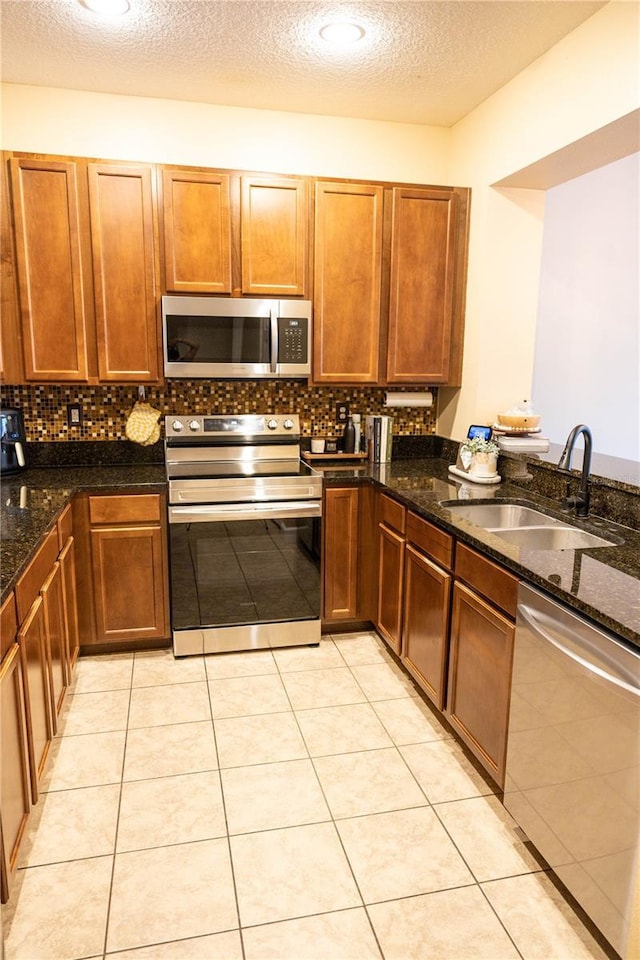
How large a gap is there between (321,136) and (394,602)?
243cm

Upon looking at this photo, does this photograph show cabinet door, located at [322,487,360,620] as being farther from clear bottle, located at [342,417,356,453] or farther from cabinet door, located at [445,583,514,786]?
cabinet door, located at [445,583,514,786]

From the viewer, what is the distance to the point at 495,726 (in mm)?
2006

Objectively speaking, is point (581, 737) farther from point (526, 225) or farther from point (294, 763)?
point (526, 225)

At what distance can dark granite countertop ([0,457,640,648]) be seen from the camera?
5.20 feet

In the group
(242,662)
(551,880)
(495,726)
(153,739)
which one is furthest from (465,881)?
(242,662)

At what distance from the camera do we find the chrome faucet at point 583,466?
2195 millimetres

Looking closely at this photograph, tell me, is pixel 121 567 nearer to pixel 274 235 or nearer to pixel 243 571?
pixel 243 571

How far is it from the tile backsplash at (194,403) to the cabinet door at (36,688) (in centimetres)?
142

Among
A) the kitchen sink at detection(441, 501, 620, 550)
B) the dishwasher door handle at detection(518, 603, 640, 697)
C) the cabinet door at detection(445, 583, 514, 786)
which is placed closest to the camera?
the dishwasher door handle at detection(518, 603, 640, 697)

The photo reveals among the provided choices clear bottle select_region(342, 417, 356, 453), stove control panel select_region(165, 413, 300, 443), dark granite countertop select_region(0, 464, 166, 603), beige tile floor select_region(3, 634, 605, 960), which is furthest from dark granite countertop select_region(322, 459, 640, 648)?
dark granite countertop select_region(0, 464, 166, 603)

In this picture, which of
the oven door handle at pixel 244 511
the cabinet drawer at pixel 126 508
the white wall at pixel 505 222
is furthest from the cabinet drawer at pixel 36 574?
the white wall at pixel 505 222

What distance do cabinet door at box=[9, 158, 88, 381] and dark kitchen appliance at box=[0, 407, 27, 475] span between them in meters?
0.20

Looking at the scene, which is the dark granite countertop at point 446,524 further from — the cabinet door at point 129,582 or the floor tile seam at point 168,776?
the floor tile seam at point 168,776

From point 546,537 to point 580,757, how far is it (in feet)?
3.18
